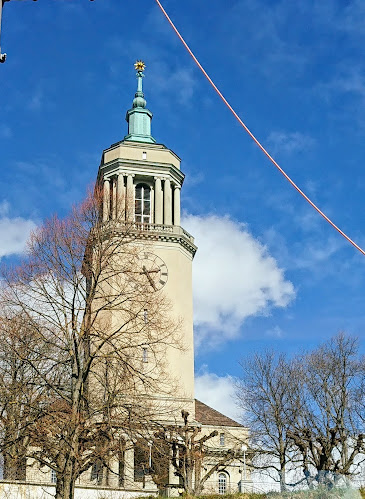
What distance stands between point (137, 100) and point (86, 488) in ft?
128

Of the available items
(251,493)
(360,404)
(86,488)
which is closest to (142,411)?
(251,493)

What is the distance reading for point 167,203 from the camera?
55.3m

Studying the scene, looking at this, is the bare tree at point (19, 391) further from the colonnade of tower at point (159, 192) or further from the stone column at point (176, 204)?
the stone column at point (176, 204)

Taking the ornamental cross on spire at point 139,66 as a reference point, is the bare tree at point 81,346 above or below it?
below

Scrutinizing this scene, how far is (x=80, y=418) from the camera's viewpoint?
23.8 metres

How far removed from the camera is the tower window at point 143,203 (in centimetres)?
5562

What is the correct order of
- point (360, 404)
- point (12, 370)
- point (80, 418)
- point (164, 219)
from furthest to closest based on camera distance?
point (164, 219) < point (360, 404) < point (12, 370) < point (80, 418)

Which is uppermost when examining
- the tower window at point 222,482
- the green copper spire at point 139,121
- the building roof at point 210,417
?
the green copper spire at point 139,121

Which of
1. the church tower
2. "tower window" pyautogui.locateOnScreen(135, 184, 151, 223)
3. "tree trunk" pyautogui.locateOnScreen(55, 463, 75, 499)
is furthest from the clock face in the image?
"tree trunk" pyautogui.locateOnScreen(55, 463, 75, 499)

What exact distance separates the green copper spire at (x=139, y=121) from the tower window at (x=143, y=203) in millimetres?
5010

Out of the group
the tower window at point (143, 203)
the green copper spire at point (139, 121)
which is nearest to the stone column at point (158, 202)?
the tower window at point (143, 203)

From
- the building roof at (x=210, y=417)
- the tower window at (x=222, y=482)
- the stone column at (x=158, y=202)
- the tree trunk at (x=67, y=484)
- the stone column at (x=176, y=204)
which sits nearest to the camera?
the tree trunk at (x=67, y=484)

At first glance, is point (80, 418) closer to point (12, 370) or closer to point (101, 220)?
point (101, 220)

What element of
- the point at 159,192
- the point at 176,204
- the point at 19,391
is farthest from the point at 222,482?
the point at 19,391
